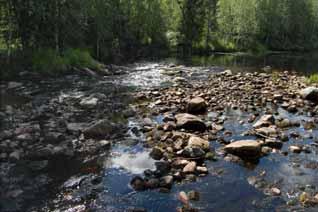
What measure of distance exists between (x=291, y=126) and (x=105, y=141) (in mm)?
8358

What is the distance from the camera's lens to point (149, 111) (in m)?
17.5

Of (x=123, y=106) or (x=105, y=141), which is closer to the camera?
(x=105, y=141)

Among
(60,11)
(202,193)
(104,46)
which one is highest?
(60,11)

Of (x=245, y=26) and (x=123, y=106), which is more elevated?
(x=245, y=26)

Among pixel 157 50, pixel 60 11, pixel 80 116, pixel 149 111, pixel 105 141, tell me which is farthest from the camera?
pixel 157 50

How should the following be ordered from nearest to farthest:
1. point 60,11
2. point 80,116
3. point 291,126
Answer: point 291,126, point 80,116, point 60,11

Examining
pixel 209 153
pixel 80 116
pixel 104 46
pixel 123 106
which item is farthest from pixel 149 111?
pixel 104 46

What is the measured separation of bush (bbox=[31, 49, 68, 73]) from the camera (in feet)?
92.4

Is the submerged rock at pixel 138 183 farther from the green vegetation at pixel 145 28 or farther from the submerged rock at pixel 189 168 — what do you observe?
the green vegetation at pixel 145 28

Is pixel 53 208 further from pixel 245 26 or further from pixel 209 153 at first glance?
pixel 245 26

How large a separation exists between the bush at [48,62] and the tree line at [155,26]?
1.24m

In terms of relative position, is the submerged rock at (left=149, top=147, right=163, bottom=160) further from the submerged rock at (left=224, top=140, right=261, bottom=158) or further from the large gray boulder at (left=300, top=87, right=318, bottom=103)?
the large gray boulder at (left=300, top=87, right=318, bottom=103)

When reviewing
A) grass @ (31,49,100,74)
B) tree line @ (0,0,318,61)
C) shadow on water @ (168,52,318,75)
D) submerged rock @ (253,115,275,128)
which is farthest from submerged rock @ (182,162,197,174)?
shadow on water @ (168,52,318,75)

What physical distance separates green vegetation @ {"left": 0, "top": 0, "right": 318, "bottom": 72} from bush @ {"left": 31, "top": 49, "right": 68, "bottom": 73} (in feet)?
0.27
